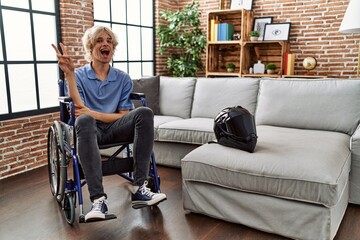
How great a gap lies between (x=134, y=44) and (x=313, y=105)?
119 inches

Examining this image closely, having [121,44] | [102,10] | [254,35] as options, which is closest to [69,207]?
[102,10]

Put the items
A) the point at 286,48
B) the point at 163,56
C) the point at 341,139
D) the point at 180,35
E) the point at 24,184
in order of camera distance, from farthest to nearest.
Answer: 1. the point at 163,56
2. the point at 180,35
3. the point at 286,48
4. the point at 24,184
5. the point at 341,139

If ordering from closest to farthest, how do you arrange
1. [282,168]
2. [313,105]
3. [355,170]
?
[282,168], [355,170], [313,105]

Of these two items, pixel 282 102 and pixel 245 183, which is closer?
pixel 245 183

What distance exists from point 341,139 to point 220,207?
1033 millimetres

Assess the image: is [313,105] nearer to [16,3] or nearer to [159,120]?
[159,120]

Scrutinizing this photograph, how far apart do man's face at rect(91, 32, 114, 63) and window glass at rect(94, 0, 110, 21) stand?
2.14 meters

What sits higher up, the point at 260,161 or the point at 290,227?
the point at 260,161

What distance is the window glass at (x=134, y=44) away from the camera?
16.1ft

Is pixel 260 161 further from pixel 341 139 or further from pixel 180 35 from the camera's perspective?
pixel 180 35

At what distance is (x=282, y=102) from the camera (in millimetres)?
2895

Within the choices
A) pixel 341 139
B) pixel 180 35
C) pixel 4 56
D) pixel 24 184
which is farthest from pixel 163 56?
pixel 341 139

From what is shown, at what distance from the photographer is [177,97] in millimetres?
3572

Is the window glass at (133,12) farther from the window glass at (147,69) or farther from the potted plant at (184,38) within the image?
the window glass at (147,69)
